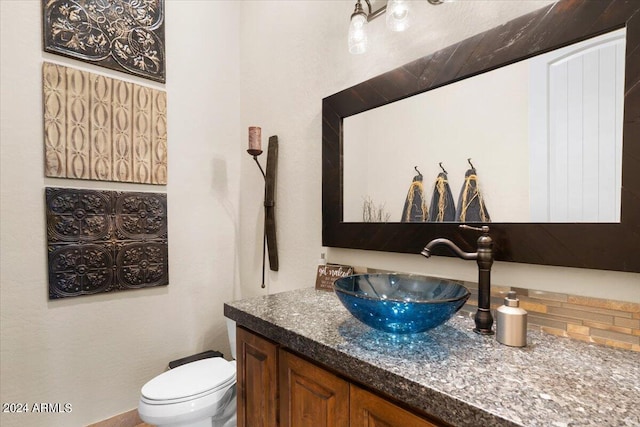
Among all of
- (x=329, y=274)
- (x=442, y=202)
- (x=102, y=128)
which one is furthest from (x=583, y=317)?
(x=102, y=128)

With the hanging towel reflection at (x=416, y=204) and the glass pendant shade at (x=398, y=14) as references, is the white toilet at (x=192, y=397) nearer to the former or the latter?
the hanging towel reflection at (x=416, y=204)

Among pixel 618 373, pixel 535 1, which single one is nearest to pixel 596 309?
pixel 618 373

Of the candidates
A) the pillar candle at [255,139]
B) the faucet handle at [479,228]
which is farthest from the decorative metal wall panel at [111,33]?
the faucet handle at [479,228]

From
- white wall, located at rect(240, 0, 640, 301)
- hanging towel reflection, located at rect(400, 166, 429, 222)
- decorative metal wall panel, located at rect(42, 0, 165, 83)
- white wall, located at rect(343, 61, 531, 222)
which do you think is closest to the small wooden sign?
white wall, located at rect(240, 0, 640, 301)

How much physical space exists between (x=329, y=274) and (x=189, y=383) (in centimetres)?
83

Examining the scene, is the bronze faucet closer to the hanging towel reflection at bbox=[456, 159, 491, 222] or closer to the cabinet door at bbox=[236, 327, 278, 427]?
the hanging towel reflection at bbox=[456, 159, 491, 222]

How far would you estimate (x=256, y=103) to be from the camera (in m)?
2.07

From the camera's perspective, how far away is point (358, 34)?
4.29 ft

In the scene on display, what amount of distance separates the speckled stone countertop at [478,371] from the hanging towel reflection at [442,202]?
0.36 meters

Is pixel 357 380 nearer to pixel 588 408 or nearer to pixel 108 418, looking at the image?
pixel 588 408

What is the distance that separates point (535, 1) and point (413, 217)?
2.59 feet

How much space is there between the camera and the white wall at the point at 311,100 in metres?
0.99

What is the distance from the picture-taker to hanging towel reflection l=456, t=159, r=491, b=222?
3.40 ft

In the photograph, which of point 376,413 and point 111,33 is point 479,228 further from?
point 111,33
